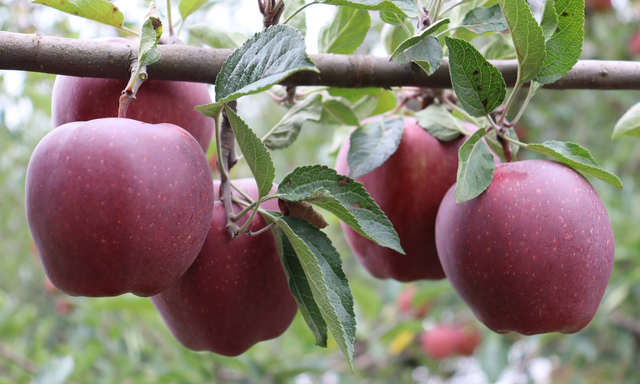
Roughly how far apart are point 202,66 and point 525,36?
33 centimetres

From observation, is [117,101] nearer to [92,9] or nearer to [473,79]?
[92,9]

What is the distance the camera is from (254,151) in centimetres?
54

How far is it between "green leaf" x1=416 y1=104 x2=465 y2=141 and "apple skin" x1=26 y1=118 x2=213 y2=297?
0.38 metres

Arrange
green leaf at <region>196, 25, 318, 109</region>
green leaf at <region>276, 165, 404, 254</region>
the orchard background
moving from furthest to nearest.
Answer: the orchard background < green leaf at <region>276, 165, 404, 254</region> < green leaf at <region>196, 25, 318, 109</region>

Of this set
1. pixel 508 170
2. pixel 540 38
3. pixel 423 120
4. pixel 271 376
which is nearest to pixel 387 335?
pixel 271 376

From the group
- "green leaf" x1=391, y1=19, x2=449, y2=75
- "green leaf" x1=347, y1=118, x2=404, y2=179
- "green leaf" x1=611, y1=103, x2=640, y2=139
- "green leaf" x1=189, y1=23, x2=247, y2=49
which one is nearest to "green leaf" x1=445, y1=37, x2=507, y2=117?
"green leaf" x1=391, y1=19, x2=449, y2=75

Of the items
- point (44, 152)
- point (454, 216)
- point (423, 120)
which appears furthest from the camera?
point (423, 120)

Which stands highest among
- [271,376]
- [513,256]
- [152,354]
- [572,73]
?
[572,73]

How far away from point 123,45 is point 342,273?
32 cm

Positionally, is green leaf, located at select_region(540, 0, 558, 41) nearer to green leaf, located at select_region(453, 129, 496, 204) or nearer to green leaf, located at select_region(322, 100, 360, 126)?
green leaf, located at select_region(453, 129, 496, 204)

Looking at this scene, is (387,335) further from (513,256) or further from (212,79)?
(212,79)

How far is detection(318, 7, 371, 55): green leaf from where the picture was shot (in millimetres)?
737

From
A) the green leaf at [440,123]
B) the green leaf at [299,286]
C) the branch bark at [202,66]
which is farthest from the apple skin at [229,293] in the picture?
the green leaf at [440,123]

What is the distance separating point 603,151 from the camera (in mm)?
2287
